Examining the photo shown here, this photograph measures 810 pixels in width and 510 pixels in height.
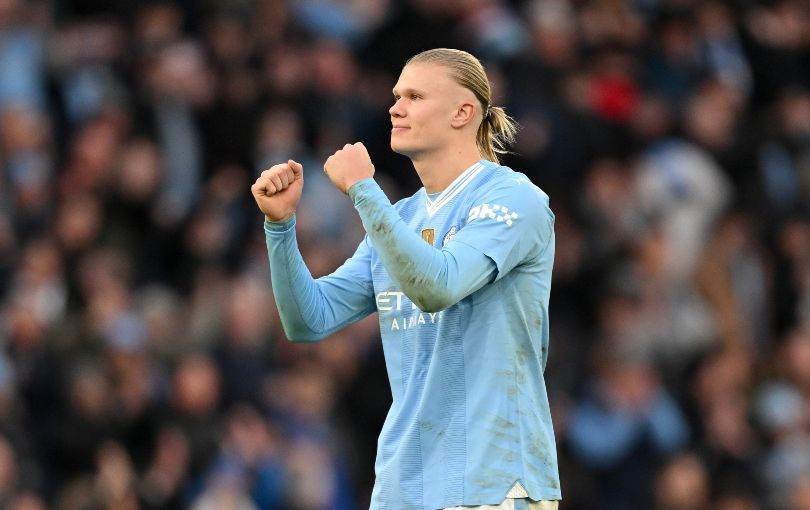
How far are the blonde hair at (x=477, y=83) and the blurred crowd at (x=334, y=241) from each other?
5.09 metres

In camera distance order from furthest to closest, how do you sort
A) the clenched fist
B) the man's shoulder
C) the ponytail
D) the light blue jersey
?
the ponytail, the man's shoulder, the clenched fist, the light blue jersey

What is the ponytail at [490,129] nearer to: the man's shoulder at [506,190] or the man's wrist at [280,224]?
the man's shoulder at [506,190]

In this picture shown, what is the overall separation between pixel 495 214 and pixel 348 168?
0.47 meters

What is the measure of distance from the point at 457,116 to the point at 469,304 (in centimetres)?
63

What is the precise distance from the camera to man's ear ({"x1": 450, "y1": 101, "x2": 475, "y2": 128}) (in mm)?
5320

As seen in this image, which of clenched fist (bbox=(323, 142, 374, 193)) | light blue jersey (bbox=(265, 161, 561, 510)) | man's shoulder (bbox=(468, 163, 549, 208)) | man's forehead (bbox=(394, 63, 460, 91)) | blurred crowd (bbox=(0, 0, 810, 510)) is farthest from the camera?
blurred crowd (bbox=(0, 0, 810, 510))

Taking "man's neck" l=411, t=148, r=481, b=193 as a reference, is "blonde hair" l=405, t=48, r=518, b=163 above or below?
above

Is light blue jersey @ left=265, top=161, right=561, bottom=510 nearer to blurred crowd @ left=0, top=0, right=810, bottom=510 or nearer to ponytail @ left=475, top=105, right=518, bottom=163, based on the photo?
ponytail @ left=475, top=105, right=518, bottom=163

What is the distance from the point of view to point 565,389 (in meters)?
11.8

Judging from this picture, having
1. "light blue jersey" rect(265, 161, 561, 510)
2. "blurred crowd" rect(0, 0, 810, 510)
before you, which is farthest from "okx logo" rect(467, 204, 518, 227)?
"blurred crowd" rect(0, 0, 810, 510)

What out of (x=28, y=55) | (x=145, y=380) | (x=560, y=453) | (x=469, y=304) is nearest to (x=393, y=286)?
(x=469, y=304)

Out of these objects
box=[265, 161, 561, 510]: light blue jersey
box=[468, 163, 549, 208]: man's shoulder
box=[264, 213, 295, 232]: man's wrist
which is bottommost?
box=[265, 161, 561, 510]: light blue jersey

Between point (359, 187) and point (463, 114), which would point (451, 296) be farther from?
point (463, 114)

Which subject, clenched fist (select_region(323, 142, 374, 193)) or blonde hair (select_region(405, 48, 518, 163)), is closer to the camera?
clenched fist (select_region(323, 142, 374, 193))
